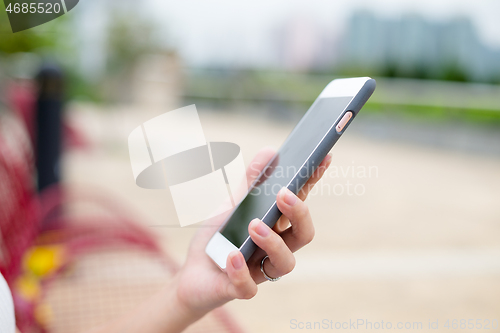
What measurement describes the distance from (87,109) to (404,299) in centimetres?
740

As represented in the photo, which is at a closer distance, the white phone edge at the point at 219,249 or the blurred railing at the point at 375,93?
the white phone edge at the point at 219,249

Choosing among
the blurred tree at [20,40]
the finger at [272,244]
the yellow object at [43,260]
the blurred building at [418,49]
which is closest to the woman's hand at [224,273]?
the finger at [272,244]

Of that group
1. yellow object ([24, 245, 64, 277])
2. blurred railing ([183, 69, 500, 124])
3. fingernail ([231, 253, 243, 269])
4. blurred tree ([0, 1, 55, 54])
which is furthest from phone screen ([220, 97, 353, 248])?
blurred railing ([183, 69, 500, 124])

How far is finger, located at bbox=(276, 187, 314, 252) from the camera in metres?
0.68

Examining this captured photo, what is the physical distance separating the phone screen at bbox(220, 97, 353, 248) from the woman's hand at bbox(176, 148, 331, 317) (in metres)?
0.03

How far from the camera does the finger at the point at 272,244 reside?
676mm

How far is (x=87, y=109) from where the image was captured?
820 centimetres

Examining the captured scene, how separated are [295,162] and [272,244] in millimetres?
183

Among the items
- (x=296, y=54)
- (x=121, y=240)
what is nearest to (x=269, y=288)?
(x=121, y=240)

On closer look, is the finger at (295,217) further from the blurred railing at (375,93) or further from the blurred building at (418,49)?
the blurred building at (418,49)

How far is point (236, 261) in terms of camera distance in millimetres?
687

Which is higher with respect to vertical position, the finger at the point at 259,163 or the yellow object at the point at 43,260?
the finger at the point at 259,163

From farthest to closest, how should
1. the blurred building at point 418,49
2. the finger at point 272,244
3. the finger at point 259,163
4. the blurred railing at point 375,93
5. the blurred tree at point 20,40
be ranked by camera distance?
the blurred building at point 418,49
the blurred railing at point 375,93
the blurred tree at point 20,40
the finger at point 259,163
the finger at point 272,244

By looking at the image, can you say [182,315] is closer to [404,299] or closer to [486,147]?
[404,299]
